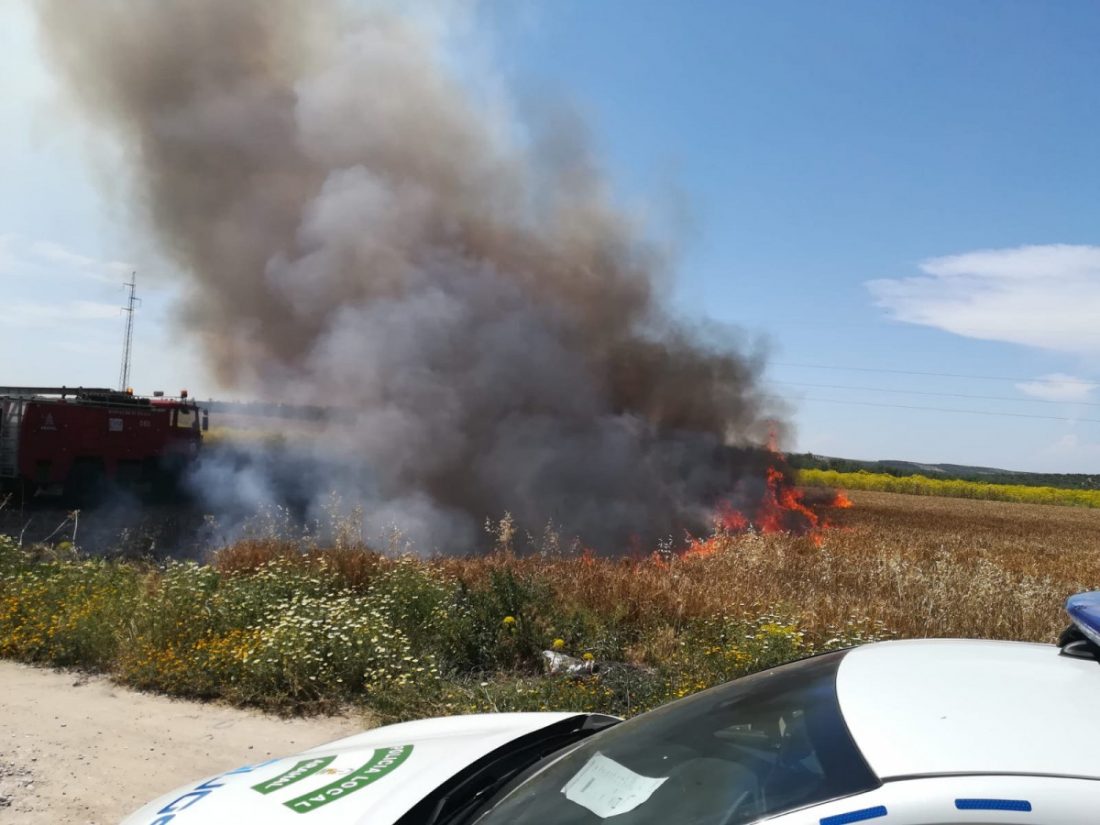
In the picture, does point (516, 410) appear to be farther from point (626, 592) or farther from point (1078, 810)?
point (1078, 810)

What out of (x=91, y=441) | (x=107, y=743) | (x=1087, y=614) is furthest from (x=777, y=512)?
(x=1087, y=614)

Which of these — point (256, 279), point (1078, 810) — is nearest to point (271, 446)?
point (256, 279)

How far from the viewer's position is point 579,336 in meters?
23.1

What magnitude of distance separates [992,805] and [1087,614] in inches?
37.4

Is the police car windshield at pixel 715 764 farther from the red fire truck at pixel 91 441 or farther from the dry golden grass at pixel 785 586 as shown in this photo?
the red fire truck at pixel 91 441

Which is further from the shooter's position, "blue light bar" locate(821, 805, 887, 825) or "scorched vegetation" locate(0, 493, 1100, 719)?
"scorched vegetation" locate(0, 493, 1100, 719)

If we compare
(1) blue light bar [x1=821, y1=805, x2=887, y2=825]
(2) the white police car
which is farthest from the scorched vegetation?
(1) blue light bar [x1=821, y1=805, x2=887, y2=825]

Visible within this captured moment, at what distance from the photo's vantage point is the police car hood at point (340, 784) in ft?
6.84

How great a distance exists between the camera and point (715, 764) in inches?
79.3

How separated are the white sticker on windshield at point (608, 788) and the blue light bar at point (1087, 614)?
107cm

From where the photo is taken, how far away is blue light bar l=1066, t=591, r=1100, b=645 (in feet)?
6.54

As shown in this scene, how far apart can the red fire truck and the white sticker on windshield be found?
17257 mm

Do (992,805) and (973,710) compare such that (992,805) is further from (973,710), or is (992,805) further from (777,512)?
(777,512)

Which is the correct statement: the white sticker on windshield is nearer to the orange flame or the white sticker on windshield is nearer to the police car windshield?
the police car windshield
